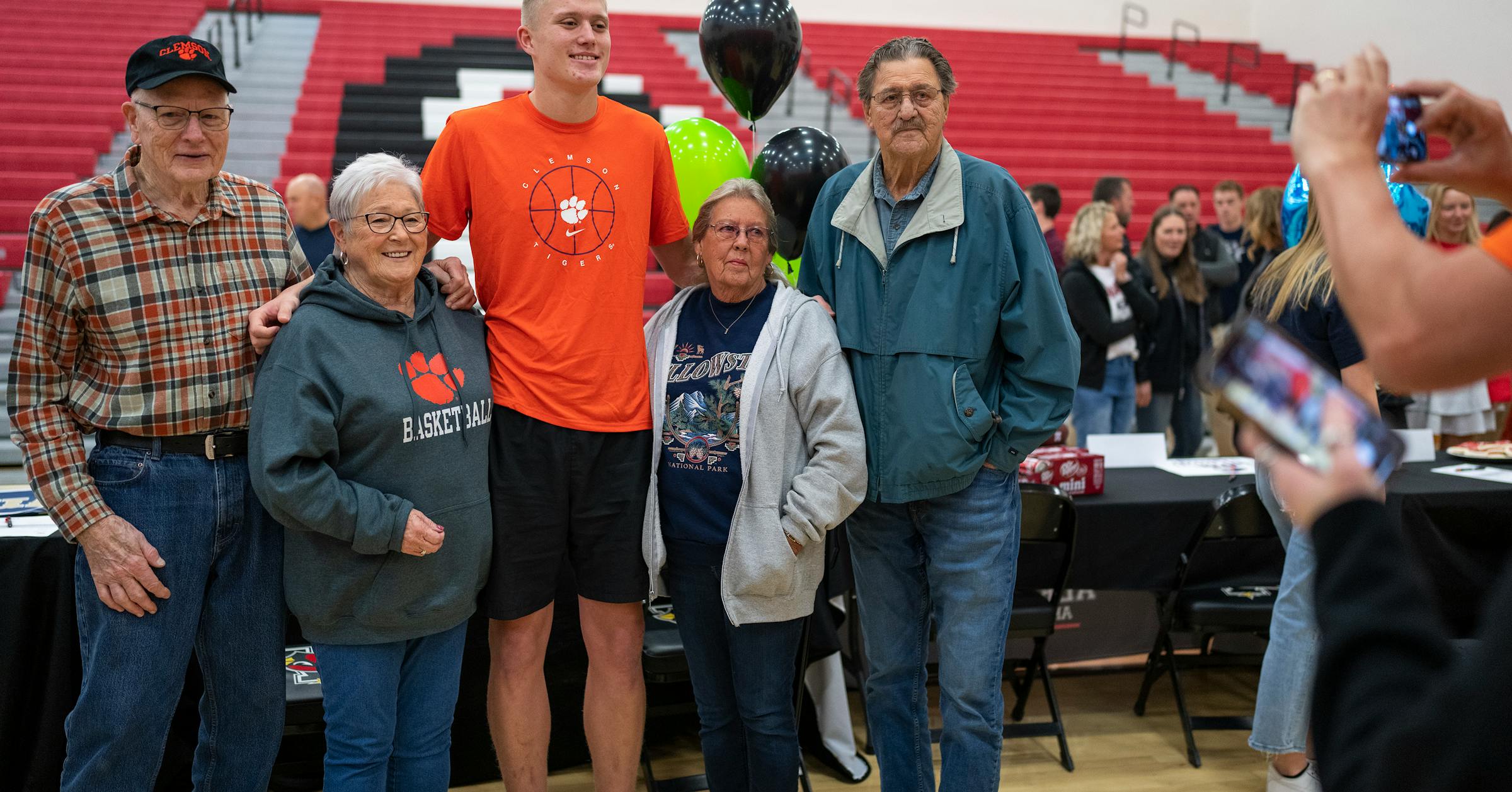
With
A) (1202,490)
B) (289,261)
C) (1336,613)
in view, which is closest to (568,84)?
(289,261)

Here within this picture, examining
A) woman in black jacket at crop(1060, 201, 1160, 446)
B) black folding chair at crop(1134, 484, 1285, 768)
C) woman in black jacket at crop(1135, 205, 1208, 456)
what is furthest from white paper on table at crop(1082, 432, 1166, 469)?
woman in black jacket at crop(1135, 205, 1208, 456)

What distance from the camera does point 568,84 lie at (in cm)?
211

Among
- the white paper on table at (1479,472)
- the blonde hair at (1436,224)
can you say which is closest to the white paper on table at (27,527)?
the white paper on table at (1479,472)

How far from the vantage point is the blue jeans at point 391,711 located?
1.91 m

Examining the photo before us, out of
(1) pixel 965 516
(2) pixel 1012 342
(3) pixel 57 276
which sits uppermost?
(3) pixel 57 276

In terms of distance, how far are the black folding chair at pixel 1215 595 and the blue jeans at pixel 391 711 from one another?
6.83 ft

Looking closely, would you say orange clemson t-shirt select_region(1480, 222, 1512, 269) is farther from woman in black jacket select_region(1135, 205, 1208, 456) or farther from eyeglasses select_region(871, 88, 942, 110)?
woman in black jacket select_region(1135, 205, 1208, 456)

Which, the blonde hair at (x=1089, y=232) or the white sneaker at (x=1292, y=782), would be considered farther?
the blonde hair at (x=1089, y=232)

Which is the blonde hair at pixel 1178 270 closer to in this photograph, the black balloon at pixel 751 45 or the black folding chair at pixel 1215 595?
the black folding chair at pixel 1215 595

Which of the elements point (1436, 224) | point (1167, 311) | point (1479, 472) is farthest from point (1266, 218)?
point (1479, 472)

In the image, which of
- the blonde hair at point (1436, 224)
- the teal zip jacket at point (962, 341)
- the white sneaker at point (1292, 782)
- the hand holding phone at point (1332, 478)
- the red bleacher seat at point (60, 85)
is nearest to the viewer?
the hand holding phone at point (1332, 478)

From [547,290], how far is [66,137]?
8.41 meters

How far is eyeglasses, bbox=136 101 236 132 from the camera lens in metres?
1.84

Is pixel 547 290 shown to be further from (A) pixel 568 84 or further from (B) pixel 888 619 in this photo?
(B) pixel 888 619
